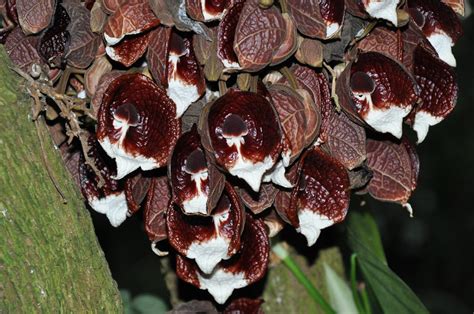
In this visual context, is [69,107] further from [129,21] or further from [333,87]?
[333,87]

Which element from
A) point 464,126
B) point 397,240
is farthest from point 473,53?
point 397,240

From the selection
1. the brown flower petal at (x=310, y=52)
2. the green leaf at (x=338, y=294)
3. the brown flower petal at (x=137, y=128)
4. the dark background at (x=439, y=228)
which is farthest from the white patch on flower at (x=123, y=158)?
the dark background at (x=439, y=228)

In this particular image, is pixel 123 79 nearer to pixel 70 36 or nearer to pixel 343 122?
pixel 70 36

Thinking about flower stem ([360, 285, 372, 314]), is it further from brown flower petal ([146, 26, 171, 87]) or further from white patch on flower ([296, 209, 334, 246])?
brown flower petal ([146, 26, 171, 87])

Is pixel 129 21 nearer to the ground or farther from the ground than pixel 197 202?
farther from the ground

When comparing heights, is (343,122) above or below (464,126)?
above

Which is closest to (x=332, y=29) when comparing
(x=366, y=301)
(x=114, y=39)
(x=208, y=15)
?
(x=208, y=15)
